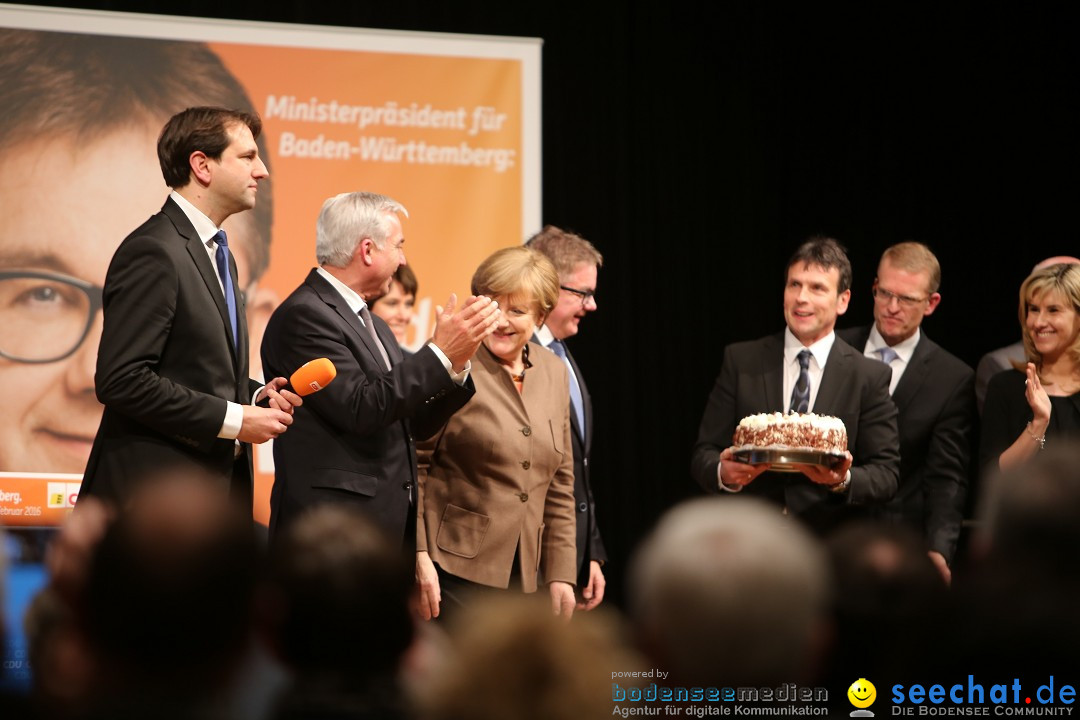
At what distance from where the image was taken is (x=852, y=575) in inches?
74.8

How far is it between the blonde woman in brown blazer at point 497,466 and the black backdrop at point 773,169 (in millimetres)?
2967

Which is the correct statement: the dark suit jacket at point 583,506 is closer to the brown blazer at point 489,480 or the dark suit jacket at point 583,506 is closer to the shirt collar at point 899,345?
the brown blazer at point 489,480

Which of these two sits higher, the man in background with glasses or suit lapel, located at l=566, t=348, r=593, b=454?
the man in background with glasses

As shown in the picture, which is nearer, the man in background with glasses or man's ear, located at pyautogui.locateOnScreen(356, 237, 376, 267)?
man's ear, located at pyautogui.locateOnScreen(356, 237, 376, 267)

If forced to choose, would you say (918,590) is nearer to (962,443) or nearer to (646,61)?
(962,443)

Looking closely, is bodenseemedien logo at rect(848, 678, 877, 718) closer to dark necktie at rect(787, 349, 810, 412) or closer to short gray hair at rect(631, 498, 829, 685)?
short gray hair at rect(631, 498, 829, 685)

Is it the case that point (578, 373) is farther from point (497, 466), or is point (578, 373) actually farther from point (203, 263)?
point (203, 263)

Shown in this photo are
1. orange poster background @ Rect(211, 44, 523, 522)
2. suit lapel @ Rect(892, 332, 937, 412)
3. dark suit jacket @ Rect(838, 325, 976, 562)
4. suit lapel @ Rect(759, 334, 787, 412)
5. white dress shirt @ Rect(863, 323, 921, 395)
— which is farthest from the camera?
orange poster background @ Rect(211, 44, 523, 522)

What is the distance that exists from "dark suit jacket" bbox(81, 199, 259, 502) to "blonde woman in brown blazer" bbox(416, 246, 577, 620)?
743mm

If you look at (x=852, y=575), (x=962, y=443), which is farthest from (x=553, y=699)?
(x=962, y=443)

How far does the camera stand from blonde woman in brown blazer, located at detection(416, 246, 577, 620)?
401 cm

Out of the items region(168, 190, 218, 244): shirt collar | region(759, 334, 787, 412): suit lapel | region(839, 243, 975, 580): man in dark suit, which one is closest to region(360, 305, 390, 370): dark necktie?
region(168, 190, 218, 244): shirt collar

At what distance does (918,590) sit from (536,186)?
4684 millimetres

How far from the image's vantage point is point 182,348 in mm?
3518
